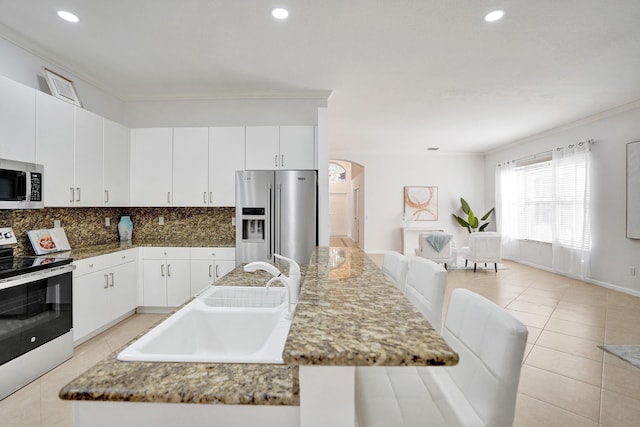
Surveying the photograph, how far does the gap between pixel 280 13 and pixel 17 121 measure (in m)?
2.21

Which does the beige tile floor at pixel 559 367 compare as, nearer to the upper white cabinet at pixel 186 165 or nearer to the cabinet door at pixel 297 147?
the upper white cabinet at pixel 186 165

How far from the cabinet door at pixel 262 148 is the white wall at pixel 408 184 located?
4651 millimetres

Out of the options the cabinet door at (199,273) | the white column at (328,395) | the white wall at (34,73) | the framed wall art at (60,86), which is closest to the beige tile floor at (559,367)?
the cabinet door at (199,273)

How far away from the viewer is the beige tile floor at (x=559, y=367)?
77.6 inches

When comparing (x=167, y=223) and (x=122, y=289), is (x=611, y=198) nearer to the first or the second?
(x=167, y=223)

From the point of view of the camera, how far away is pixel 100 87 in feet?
12.5

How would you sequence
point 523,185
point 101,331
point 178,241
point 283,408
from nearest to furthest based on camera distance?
point 283,408 < point 101,331 < point 178,241 < point 523,185

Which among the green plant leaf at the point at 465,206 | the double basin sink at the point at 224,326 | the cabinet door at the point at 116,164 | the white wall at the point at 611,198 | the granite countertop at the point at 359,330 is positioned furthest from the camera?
the green plant leaf at the point at 465,206

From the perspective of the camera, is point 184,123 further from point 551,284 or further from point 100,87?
point 551,284

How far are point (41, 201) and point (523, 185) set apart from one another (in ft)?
26.2

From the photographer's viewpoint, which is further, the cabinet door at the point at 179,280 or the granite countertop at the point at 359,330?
the cabinet door at the point at 179,280

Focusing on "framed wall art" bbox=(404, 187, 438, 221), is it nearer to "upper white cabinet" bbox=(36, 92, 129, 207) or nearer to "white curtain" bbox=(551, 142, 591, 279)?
"white curtain" bbox=(551, 142, 591, 279)

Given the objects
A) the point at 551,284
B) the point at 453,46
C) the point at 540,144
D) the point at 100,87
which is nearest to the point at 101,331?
the point at 100,87

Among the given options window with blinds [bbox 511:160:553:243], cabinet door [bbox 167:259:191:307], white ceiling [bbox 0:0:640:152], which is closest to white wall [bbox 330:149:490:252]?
window with blinds [bbox 511:160:553:243]
